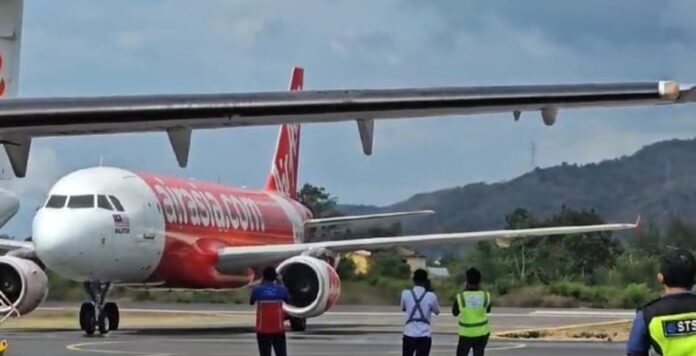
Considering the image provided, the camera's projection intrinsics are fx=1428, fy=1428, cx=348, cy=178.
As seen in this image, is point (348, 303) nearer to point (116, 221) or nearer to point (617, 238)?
point (116, 221)

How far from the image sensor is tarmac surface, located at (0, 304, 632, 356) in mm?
19844

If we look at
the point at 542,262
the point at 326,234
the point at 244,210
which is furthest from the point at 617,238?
the point at 244,210

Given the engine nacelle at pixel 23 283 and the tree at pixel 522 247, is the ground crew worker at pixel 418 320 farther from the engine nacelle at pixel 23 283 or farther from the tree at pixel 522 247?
the tree at pixel 522 247

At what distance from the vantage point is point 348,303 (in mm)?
40531

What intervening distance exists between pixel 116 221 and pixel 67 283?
1237 centimetres

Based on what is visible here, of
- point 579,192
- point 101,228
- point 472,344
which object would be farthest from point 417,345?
point 579,192

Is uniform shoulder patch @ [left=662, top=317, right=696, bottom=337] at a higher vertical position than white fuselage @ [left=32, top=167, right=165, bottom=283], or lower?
lower

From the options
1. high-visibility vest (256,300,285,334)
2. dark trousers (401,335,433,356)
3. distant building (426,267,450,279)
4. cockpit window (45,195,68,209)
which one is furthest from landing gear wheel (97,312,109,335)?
distant building (426,267,450,279)

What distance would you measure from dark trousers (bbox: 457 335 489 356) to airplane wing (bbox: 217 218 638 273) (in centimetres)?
1250

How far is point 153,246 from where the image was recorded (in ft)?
83.1

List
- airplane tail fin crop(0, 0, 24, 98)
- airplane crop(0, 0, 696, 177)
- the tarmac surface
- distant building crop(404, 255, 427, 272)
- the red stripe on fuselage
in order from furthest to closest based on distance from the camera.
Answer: distant building crop(404, 255, 427, 272) → the red stripe on fuselage → the tarmac surface → airplane tail fin crop(0, 0, 24, 98) → airplane crop(0, 0, 696, 177)

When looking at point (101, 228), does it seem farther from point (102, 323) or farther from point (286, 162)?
point (286, 162)

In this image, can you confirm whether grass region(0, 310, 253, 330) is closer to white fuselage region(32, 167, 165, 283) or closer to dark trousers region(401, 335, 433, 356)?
white fuselage region(32, 167, 165, 283)

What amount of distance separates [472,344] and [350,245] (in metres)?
13.3
